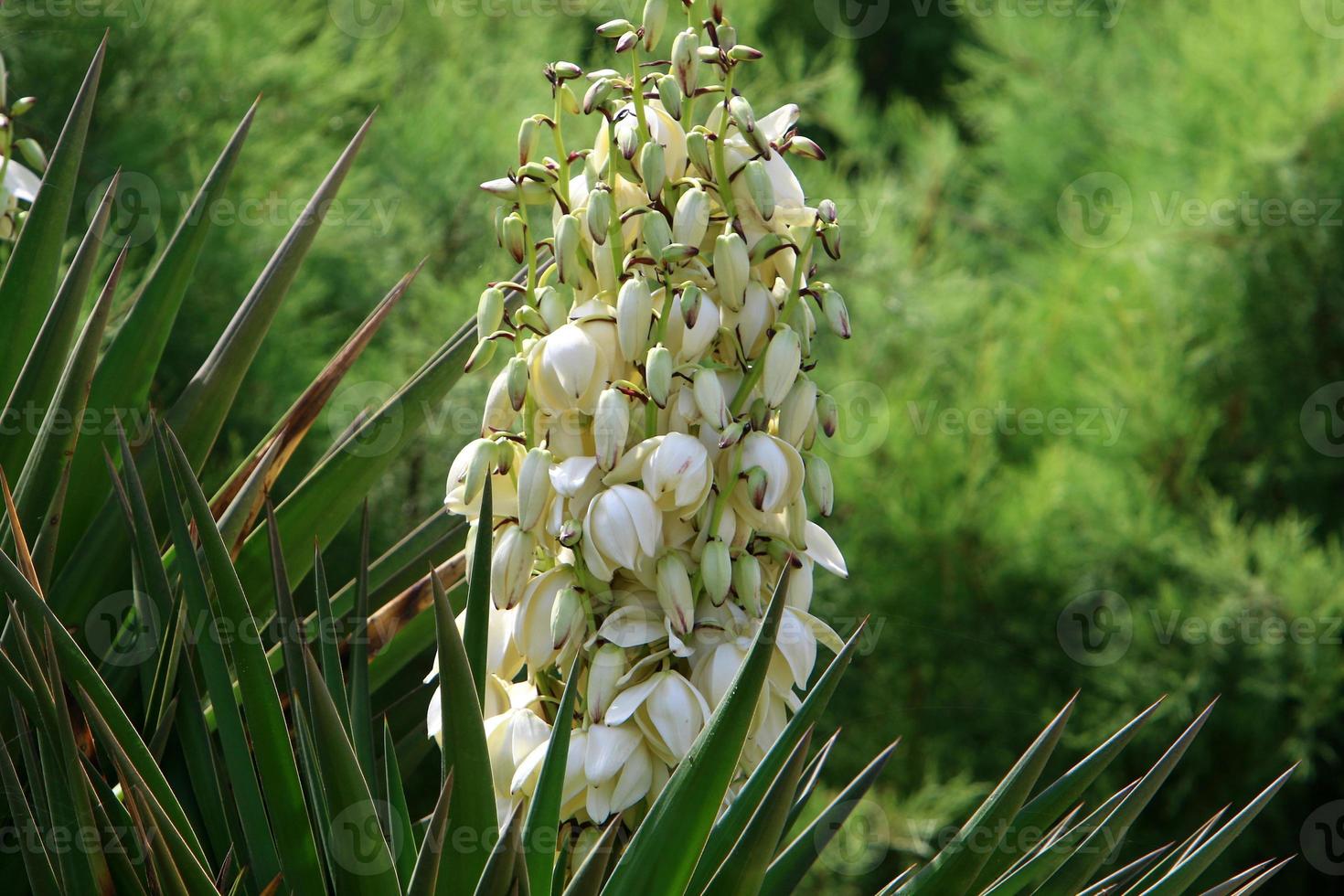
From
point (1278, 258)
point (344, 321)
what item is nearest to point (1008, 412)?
point (1278, 258)

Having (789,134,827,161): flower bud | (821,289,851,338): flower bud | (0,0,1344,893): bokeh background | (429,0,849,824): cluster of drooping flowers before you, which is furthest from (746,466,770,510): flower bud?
(0,0,1344,893): bokeh background

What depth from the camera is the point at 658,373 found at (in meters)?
0.64

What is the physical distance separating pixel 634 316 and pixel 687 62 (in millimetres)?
160

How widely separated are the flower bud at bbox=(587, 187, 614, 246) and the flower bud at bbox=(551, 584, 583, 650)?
8.1 inches

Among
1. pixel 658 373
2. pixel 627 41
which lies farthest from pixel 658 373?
pixel 627 41

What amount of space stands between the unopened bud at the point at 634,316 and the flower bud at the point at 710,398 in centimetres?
4

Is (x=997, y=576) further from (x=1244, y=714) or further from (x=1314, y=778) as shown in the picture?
(x=1314, y=778)

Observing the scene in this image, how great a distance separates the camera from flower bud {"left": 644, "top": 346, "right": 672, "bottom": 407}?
64cm

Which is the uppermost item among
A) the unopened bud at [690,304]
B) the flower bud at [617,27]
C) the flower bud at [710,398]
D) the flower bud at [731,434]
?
the flower bud at [617,27]

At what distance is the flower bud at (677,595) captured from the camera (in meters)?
0.64

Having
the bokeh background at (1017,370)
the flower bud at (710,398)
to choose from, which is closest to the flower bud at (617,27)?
the flower bud at (710,398)

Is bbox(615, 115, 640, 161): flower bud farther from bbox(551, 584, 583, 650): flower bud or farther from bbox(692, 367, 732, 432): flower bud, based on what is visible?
bbox(551, 584, 583, 650): flower bud

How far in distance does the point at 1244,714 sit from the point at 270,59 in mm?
2320

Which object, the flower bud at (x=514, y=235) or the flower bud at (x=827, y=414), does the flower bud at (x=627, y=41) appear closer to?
the flower bud at (x=514, y=235)
